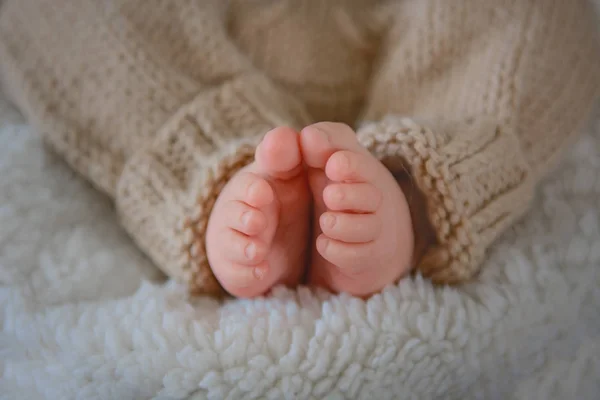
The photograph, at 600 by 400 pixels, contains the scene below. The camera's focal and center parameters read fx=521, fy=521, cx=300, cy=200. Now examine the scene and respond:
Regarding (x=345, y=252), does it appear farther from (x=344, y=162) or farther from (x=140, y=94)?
(x=140, y=94)

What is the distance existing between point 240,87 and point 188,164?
0.41 ft

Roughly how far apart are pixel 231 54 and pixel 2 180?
1.08ft

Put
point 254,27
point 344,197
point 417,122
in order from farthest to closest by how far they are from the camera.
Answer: point 254,27, point 417,122, point 344,197

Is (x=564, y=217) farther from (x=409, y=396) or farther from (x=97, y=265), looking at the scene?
(x=97, y=265)

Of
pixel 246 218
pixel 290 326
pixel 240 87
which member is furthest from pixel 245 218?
pixel 240 87

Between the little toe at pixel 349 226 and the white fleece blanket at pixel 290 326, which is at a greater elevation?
the little toe at pixel 349 226

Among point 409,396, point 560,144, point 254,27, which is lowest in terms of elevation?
point 409,396

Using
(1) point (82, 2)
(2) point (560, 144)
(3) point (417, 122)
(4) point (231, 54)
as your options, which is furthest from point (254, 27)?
(2) point (560, 144)

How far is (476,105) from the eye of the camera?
25.0 inches

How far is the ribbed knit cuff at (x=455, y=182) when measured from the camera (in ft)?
1.66

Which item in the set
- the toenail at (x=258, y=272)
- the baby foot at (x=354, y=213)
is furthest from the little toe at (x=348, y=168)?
the toenail at (x=258, y=272)

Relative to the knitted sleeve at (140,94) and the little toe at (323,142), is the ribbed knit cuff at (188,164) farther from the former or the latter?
the little toe at (323,142)

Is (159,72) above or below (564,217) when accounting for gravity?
above

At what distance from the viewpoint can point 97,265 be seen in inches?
24.3
